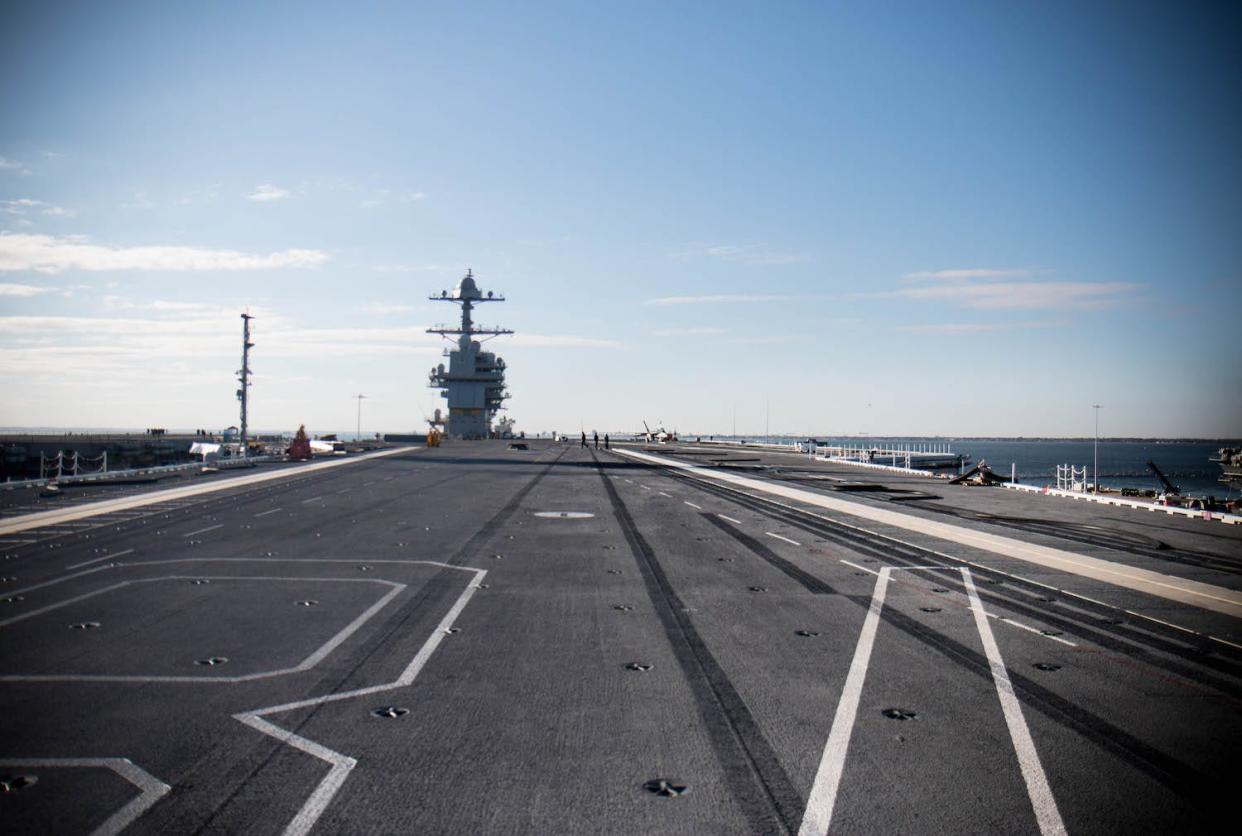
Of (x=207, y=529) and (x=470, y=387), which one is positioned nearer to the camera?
(x=207, y=529)

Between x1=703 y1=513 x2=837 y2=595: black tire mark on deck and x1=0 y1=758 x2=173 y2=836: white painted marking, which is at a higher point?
x1=703 y1=513 x2=837 y2=595: black tire mark on deck

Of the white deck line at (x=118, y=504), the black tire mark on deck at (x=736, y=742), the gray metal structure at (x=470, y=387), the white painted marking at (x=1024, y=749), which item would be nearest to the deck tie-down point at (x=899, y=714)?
the white painted marking at (x=1024, y=749)

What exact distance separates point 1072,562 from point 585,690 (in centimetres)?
1131

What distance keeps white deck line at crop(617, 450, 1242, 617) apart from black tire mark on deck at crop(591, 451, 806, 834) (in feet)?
24.4

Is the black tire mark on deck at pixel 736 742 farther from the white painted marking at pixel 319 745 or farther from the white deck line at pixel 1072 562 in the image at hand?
the white deck line at pixel 1072 562

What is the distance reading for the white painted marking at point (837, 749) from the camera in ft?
16.1

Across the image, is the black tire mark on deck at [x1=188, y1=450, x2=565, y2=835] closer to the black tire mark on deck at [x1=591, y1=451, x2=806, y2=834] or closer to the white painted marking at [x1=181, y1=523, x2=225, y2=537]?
the black tire mark on deck at [x1=591, y1=451, x2=806, y2=834]

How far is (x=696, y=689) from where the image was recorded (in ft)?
24.5

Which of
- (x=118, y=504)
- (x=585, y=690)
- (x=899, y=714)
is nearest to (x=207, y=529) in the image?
(x=118, y=504)

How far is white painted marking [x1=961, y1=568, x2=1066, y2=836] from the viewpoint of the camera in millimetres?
4965

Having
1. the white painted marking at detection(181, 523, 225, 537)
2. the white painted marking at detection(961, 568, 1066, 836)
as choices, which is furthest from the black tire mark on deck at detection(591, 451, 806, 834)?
the white painted marking at detection(181, 523, 225, 537)

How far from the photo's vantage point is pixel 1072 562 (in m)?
14.7

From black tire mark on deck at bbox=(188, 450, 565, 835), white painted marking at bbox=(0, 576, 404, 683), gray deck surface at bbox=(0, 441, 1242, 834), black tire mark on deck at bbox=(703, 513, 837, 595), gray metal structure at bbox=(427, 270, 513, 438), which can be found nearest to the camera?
gray deck surface at bbox=(0, 441, 1242, 834)

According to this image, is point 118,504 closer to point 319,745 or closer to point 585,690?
point 319,745
